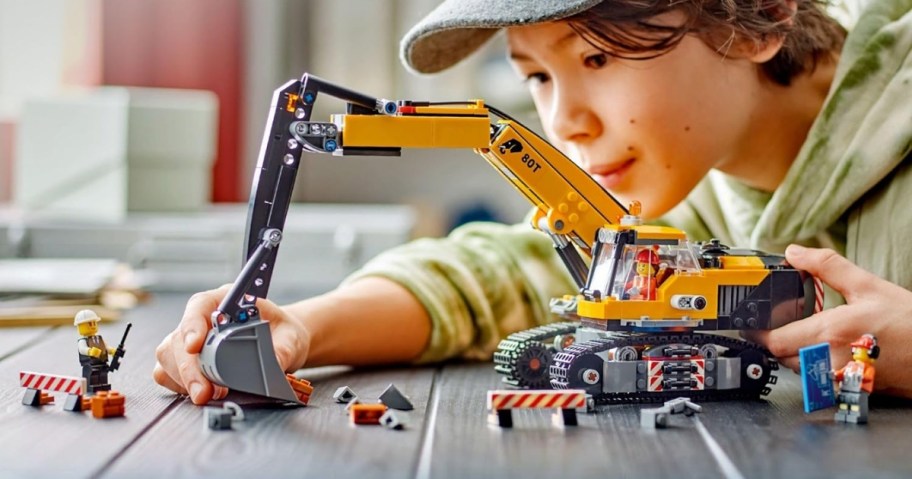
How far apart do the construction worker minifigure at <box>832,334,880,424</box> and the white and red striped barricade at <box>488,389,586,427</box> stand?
20 cm

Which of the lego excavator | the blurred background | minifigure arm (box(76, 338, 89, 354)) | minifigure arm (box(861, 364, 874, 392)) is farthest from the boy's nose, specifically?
the blurred background

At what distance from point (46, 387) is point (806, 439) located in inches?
23.0

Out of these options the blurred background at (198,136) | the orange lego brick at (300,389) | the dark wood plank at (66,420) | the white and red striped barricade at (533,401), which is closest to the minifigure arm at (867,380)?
the white and red striped barricade at (533,401)

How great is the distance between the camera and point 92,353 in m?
0.96

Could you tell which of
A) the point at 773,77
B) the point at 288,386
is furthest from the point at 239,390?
the point at 773,77

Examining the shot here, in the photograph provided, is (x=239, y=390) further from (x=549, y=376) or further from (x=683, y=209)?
(x=683, y=209)

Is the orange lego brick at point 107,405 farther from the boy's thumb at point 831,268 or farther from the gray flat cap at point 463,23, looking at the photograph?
the boy's thumb at point 831,268

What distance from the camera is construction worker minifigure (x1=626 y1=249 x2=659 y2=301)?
971mm

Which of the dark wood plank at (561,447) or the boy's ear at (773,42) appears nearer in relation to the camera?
the dark wood plank at (561,447)

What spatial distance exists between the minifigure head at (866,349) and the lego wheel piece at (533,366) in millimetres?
253

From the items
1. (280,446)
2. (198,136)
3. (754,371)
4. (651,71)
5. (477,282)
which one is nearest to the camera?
(280,446)

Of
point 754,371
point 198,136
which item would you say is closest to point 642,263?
point 754,371

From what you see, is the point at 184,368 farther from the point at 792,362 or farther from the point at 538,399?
the point at 792,362

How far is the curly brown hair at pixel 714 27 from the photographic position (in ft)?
3.59
